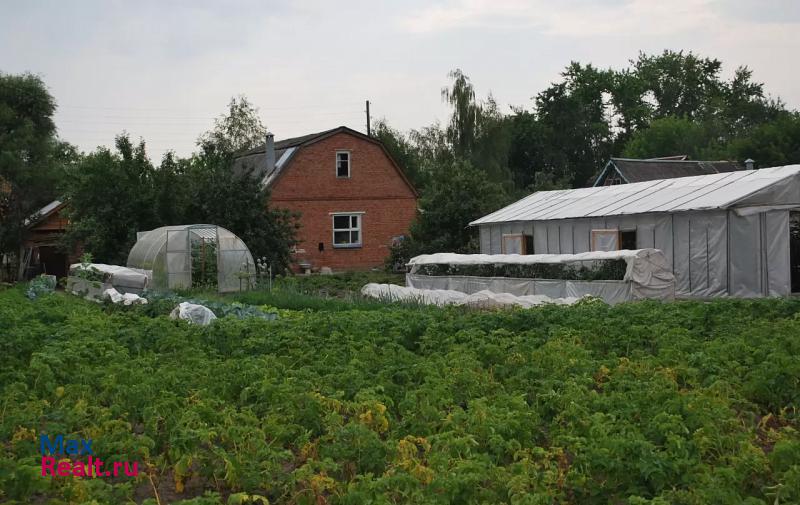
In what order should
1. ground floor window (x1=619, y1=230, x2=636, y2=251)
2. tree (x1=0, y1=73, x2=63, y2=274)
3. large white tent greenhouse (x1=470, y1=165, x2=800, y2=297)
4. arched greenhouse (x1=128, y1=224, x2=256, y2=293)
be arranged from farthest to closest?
tree (x1=0, y1=73, x2=63, y2=274) < arched greenhouse (x1=128, y1=224, x2=256, y2=293) < ground floor window (x1=619, y1=230, x2=636, y2=251) < large white tent greenhouse (x1=470, y1=165, x2=800, y2=297)

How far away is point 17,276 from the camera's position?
120ft

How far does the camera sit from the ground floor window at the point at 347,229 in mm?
39062

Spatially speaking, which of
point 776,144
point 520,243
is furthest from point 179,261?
point 776,144

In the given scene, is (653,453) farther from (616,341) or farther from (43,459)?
(616,341)

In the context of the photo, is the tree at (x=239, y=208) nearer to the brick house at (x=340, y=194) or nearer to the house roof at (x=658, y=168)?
the brick house at (x=340, y=194)

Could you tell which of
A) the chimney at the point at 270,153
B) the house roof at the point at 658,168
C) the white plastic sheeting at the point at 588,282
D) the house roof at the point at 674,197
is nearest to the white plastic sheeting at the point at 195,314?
the white plastic sheeting at the point at 588,282

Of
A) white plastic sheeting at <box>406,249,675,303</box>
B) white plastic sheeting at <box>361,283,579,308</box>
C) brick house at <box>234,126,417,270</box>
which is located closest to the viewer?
white plastic sheeting at <box>361,283,579,308</box>

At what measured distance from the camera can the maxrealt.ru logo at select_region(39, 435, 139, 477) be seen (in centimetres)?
622

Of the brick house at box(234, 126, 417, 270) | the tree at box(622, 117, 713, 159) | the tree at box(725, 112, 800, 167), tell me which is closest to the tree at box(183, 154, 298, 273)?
the brick house at box(234, 126, 417, 270)

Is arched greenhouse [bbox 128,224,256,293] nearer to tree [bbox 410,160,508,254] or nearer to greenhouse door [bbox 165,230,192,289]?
greenhouse door [bbox 165,230,192,289]

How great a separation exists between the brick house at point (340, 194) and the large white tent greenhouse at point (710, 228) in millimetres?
12935

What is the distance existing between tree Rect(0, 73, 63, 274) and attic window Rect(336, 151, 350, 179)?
12.2m

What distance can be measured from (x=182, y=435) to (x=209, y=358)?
4.68m

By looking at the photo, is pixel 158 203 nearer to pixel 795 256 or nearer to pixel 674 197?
pixel 674 197
